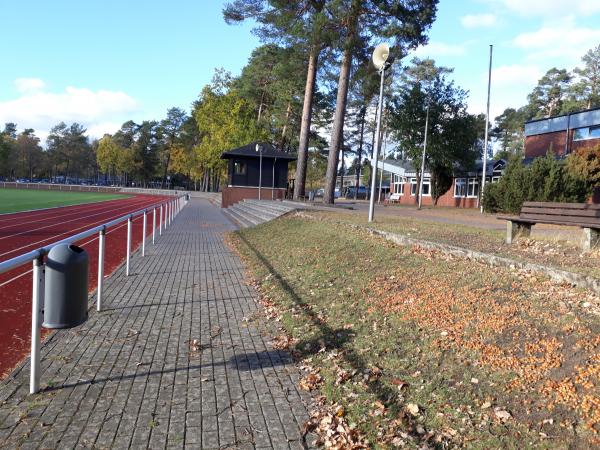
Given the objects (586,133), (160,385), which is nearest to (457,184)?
(586,133)

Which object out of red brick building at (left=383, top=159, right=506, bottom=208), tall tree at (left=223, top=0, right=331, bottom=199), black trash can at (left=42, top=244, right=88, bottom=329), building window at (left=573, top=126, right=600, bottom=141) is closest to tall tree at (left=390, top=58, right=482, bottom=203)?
red brick building at (left=383, top=159, right=506, bottom=208)

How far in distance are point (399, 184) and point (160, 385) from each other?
6058 cm

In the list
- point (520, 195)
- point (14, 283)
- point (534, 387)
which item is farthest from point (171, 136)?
point (534, 387)

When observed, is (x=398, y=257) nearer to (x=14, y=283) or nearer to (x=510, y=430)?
(x=510, y=430)

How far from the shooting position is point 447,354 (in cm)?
425

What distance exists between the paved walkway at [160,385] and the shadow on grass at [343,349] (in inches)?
16.3

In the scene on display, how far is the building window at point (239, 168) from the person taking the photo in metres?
37.1

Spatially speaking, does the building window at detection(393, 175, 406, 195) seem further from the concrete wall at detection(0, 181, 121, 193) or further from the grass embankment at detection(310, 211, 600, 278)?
the grass embankment at detection(310, 211, 600, 278)

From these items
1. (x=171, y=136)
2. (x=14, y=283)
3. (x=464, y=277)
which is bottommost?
(x=14, y=283)

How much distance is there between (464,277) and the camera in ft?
19.7

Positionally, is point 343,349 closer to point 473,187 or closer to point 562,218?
point 562,218

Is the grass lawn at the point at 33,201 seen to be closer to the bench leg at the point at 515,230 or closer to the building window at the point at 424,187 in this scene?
the bench leg at the point at 515,230

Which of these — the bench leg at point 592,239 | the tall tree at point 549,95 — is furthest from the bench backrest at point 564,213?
the tall tree at point 549,95

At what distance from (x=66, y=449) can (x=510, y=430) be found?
2.83 meters
